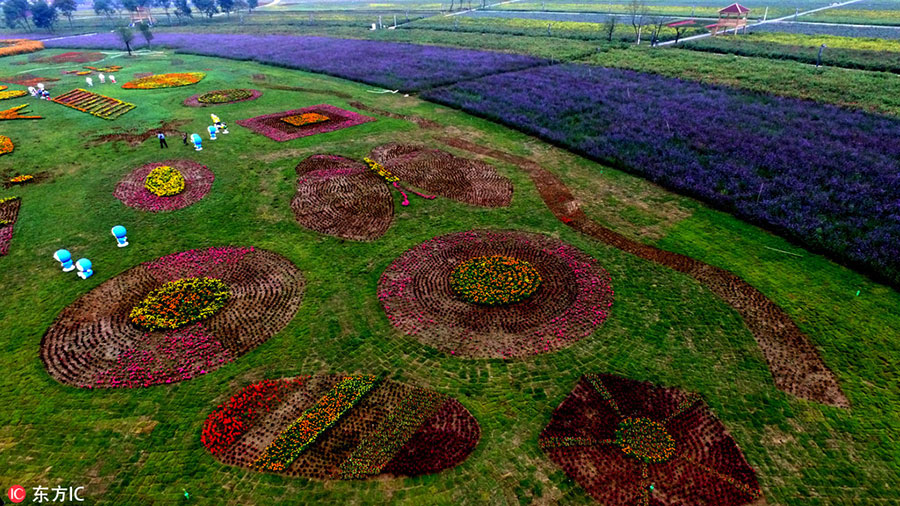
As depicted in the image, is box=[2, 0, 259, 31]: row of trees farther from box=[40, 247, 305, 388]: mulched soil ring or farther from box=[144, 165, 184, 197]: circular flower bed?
box=[40, 247, 305, 388]: mulched soil ring

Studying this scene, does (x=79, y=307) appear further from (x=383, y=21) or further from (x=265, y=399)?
(x=383, y=21)

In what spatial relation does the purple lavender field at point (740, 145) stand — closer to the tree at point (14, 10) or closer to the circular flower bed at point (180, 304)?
the circular flower bed at point (180, 304)

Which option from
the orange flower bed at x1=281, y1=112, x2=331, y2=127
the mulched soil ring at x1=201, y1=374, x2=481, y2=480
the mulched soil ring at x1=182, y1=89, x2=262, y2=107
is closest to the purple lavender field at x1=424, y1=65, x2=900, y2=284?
the orange flower bed at x1=281, y1=112, x2=331, y2=127

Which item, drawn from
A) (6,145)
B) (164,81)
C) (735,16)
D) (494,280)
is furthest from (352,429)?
(735,16)

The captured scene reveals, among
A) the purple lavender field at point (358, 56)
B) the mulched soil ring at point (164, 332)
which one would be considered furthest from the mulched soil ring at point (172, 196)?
the purple lavender field at point (358, 56)

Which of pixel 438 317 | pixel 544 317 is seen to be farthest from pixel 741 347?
pixel 438 317
